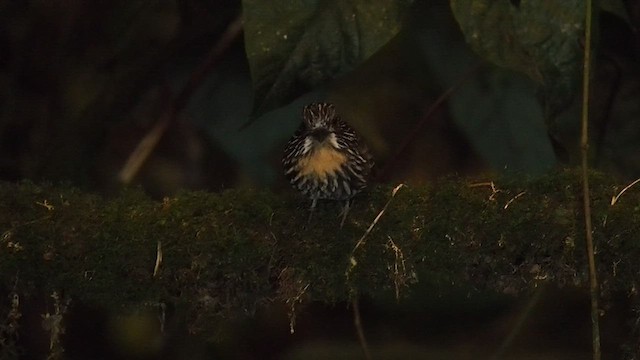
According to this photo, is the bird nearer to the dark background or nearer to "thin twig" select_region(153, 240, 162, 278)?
"thin twig" select_region(153, 240, 162, 278)

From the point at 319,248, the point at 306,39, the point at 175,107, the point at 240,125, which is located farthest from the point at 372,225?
the point at 175,107

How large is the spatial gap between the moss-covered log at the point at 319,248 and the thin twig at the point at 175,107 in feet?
2.28

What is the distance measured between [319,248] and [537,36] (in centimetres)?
53

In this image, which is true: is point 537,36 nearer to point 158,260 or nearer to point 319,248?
Result: point 319,248

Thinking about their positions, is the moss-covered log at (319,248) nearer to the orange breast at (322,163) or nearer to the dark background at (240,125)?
the orange breast at (322,163)

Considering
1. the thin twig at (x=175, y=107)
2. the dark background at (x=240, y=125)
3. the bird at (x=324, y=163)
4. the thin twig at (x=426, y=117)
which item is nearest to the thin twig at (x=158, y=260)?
the bird at (x=324, y=163)

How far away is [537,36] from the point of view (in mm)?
1550

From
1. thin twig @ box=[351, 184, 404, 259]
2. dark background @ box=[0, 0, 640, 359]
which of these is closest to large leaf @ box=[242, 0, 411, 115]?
thin twig @ box=[351, 184, 404, 259]

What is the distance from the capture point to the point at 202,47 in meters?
2.45

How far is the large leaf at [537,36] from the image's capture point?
5.05ft

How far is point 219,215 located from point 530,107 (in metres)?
0.86

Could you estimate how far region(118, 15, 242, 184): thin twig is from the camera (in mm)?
2340

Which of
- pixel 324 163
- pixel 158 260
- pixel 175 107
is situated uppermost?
pixel 175 107

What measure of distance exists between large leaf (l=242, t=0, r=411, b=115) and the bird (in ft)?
0.64
